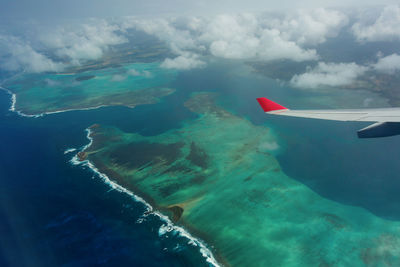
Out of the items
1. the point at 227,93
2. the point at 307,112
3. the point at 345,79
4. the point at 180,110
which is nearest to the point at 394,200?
the point at 307,112

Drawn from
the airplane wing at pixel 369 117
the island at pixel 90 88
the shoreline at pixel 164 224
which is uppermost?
the island at pixel 90 88

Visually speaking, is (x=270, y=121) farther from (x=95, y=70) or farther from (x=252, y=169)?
(x=95, y=70)

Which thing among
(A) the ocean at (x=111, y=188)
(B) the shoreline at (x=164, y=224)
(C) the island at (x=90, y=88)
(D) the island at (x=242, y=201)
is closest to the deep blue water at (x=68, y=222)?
(A) the ocean at (x=111, y=188)

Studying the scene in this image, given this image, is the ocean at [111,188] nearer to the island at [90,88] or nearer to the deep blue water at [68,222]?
the deep blue water at [68,222]

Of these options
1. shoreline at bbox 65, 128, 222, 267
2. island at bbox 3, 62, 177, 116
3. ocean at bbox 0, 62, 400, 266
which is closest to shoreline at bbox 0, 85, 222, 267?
shoreline at bbox 65, 128, 222, 267

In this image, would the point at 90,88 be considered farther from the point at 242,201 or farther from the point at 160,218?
the point at 242,201

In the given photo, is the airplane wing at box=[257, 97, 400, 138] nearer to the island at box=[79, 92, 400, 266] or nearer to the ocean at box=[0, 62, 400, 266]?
the island at box=[79, 92, 400, 266]

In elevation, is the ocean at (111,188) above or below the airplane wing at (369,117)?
below

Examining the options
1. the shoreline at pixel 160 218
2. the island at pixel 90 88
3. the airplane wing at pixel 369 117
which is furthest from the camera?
the island at pixel 90 88

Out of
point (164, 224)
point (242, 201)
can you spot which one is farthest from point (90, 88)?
point (242, 201)
